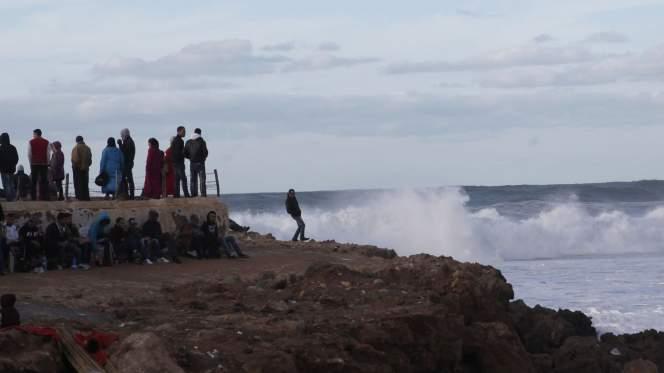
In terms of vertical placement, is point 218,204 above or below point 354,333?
above

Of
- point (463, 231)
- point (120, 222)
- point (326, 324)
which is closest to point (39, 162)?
point (120, 222)

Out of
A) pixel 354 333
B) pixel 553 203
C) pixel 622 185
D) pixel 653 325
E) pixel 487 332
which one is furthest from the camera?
pixel 622 185

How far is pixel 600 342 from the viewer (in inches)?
793

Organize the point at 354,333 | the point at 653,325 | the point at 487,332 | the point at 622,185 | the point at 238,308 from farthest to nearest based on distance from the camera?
1. the point at 622,185
2. the point at 653,325
3. the point at 487,332
4. the point at 238,308
5. the point at 354,333

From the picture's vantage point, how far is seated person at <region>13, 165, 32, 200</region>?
24.0 m

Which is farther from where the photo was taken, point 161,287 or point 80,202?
point 80,202

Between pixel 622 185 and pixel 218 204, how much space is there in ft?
208

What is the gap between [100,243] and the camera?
64.5 ft

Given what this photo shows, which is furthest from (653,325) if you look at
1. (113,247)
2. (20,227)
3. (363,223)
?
(363,223)

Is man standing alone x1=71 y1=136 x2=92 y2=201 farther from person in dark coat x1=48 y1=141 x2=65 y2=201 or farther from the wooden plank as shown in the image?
the wooden plank

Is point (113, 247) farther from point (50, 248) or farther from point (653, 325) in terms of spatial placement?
point (653, 325)

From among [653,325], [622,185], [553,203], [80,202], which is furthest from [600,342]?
[622,185]

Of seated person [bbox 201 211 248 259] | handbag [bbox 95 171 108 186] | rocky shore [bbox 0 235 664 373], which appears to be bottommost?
rocky shore [bbox 0 235 664 373]

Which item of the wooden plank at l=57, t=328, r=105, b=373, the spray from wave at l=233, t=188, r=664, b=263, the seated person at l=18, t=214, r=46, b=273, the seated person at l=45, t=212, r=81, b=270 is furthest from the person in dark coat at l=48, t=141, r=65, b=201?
the spray from wave at l=233, t=188, r=664, b=263
